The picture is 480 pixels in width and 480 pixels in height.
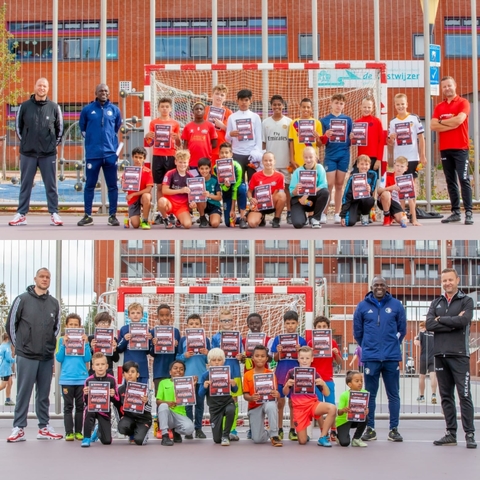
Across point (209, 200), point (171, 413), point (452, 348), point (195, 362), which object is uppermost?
point (209, 200)

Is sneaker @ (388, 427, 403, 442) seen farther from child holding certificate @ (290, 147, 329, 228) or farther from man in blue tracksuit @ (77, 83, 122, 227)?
man in blue tracksuit @ (77, 83, 122, 227)

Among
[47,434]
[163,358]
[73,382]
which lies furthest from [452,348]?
[47,434]

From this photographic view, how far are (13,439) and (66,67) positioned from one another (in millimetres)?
9527

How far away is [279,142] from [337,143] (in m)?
0.77

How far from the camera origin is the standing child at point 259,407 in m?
10.5

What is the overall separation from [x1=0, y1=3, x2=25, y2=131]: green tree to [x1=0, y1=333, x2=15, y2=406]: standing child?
17.1 feet

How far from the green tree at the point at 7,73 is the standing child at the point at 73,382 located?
28.1ft

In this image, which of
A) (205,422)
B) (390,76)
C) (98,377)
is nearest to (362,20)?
(390,76)

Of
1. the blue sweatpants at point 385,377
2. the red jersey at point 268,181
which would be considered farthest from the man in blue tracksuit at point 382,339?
the red jersey at point 268,181

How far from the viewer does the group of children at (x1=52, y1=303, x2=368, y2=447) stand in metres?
10.6

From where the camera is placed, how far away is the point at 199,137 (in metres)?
13.5

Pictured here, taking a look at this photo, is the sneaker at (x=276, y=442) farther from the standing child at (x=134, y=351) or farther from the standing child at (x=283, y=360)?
the standing child at (x=134, y=351)

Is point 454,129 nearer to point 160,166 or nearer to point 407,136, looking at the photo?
point 407,136

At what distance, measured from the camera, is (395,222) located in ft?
45.4
